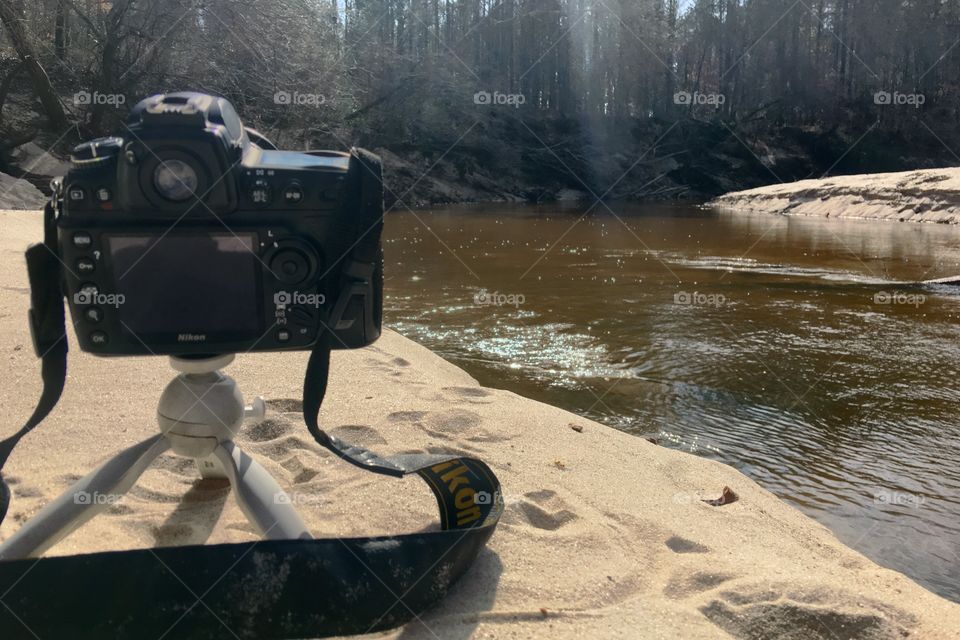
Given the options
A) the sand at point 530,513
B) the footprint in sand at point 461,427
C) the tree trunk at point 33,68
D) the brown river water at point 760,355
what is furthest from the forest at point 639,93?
the footprint in sand at point 461,427

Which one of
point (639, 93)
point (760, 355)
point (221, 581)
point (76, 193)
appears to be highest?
point (639, 93)

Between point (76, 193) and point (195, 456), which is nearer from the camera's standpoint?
point (76, 193)

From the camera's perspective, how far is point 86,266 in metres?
1.36

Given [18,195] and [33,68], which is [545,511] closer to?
[18,195]

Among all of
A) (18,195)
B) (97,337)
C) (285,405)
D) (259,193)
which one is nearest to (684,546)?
(259,193)

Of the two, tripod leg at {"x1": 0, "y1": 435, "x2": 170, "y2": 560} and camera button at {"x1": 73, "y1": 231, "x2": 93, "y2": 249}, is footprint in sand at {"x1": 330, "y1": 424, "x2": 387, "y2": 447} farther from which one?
camera button at {"x1": 73, "y1": 231, "x2": 93, "y2": 249}

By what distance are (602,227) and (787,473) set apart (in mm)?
13199

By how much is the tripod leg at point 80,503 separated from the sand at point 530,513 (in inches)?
9.9

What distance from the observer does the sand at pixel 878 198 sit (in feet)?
47.2

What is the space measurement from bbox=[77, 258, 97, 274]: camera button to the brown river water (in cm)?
228

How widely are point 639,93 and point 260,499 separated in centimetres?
4091

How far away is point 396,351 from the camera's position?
13.1 feet

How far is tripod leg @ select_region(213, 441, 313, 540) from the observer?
1.46 meters

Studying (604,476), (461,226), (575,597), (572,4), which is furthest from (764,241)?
(572,4)
